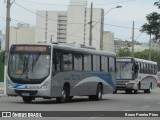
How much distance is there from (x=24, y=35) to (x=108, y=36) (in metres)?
24.2

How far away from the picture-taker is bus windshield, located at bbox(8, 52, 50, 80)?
26.0 meters

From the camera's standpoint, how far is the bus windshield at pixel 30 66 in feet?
85.3

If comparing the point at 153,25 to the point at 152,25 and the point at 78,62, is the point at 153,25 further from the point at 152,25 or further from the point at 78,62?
the point at 78,62

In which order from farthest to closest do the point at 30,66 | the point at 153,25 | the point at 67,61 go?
the point at 153,25
the point at 67,61
the point at 30,66

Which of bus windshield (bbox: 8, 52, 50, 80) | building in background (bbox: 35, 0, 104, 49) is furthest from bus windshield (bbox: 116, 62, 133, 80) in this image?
building in background (bbox: 35, 0, 104, 49)

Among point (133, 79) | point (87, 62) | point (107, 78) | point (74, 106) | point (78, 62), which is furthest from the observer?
point (133, 79)

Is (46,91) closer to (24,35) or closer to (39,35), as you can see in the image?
(39,35)

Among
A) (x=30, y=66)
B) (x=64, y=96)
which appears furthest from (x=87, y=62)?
(x=30, y=66)

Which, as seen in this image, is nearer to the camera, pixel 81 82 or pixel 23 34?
pixel 81 82

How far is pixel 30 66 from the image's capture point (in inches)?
1028

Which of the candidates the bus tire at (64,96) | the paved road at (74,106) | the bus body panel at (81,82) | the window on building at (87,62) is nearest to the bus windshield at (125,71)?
the bus body panel at (81,82)

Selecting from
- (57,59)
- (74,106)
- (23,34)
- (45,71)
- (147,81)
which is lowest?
(147,81)

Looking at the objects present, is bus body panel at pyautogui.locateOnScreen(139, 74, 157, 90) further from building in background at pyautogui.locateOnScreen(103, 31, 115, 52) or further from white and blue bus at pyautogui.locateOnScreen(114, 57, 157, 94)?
building in background at pyautogui.locateOnScreen(103, 31, 115, 52)

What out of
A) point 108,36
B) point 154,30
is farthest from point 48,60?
point 108,36
